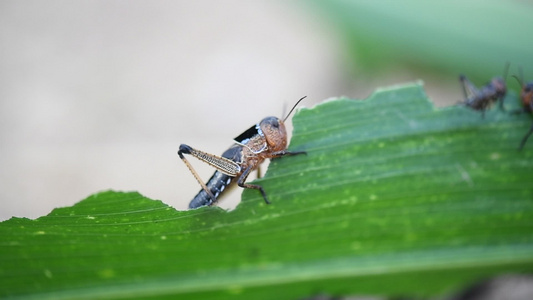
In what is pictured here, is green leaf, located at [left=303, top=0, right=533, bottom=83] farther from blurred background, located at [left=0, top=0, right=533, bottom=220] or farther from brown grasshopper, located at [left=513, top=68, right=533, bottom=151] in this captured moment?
blurred background, located at [left=0, top=0, right=533, bottom=220]

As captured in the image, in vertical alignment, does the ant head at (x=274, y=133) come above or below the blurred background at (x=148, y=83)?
below

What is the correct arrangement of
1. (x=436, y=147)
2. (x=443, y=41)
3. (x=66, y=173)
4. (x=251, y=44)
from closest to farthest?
(x=436, y=147) < (x=443, y=41) < (x=66, y=173) < (x=251, y=44)

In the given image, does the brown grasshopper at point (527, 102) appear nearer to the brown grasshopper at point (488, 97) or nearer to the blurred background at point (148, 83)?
the brown grasshopper at point (488, 97)

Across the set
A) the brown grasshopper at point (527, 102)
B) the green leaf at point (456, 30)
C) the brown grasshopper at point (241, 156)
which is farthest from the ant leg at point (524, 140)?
the brown grasshopper at point (241, 156)

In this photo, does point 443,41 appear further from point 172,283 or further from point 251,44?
point 251,44

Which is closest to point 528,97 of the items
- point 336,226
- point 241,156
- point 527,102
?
point 527,102

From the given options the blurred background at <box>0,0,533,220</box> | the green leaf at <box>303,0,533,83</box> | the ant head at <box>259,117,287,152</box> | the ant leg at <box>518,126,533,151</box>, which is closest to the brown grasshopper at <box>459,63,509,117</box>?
the ant leg at <box>518,126,533,151</box>

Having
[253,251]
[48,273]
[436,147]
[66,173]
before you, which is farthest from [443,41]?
[66,173]
